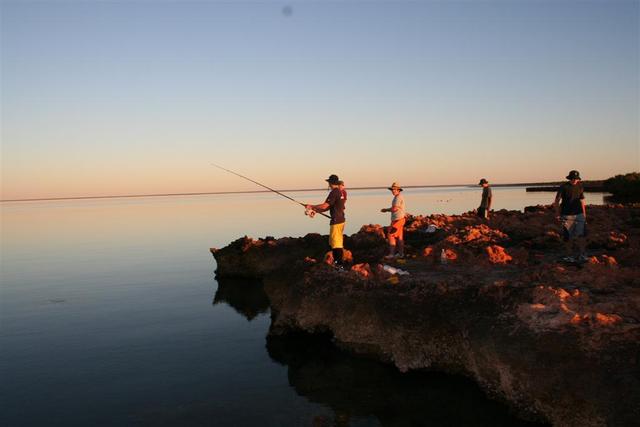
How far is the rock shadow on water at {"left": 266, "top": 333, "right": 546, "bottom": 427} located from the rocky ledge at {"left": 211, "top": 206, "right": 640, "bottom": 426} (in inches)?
10.5

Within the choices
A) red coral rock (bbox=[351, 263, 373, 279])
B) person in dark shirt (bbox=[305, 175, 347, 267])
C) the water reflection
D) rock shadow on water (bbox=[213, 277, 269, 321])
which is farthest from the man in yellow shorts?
rock shadow on water (bbox=[213, 277, 269, 321])

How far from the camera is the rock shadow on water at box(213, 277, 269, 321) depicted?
1805 centimetres

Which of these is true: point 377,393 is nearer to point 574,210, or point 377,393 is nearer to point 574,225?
point 574,225

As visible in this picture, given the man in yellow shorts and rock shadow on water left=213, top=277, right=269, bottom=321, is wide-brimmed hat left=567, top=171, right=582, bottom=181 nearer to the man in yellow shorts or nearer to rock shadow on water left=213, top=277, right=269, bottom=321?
the man in yellow shorts

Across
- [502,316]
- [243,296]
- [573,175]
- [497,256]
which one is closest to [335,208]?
[497,256]

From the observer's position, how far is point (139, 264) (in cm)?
2808

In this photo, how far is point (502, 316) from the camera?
941 centimetres

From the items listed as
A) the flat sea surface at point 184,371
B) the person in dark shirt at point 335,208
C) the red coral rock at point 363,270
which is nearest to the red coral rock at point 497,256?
the red coral rock at point 363,270

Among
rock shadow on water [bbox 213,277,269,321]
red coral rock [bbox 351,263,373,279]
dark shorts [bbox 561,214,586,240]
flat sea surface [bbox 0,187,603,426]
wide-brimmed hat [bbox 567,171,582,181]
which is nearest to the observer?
flat sea surface [bbox 0,187,603,426]

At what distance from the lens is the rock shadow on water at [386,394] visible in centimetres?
869

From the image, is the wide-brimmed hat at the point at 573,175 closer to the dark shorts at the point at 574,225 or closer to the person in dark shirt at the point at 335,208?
the dark shorts at the point at 574,225

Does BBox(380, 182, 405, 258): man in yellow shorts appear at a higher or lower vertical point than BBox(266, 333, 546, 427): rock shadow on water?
higher

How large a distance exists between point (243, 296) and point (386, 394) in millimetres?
11664

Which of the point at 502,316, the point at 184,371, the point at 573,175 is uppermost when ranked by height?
the point at 573,175
